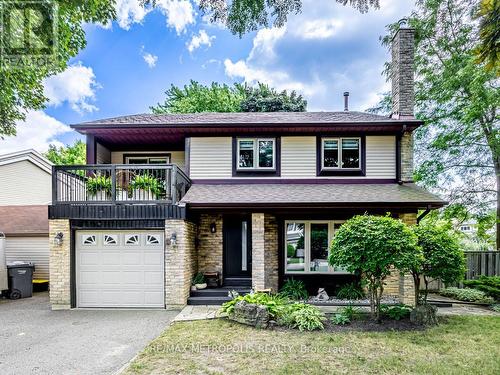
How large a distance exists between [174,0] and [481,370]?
21.3 feet

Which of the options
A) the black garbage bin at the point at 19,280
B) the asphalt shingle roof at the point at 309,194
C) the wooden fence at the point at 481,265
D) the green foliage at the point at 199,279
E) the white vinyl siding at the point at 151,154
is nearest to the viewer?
the asphalt shingle roof at the point at 309,194

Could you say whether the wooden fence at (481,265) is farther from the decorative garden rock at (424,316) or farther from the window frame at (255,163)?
the window frame at (255,163)

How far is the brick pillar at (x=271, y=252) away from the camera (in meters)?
9.59

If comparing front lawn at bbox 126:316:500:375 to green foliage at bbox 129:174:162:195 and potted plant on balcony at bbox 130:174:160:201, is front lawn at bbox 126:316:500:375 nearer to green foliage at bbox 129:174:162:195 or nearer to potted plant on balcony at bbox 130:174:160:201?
potted plant on balcony at bbox 130:174:160:201

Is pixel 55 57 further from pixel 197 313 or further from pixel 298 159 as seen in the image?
pixel 298 159

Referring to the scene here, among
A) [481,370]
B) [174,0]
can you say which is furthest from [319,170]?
[174,0]

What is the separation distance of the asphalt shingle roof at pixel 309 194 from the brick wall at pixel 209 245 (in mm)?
988

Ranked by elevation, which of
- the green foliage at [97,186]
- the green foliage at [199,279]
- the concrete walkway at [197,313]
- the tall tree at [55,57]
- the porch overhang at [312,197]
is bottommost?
the concrete walkway at [197,313]

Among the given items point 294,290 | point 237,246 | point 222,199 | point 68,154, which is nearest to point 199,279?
point 237,246

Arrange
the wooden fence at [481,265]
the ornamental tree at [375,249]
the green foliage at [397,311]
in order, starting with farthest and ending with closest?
1. the wooden fence at [481,265]
2. the green foliage at [397,311]
3. the ornamental tree at [375,249]

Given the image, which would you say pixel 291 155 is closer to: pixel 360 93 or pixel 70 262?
pixel 70 262

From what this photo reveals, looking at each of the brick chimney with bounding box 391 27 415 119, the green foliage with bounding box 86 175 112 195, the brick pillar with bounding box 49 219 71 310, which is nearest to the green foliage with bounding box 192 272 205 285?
the brick pillar with bounding box 49 219 71 310

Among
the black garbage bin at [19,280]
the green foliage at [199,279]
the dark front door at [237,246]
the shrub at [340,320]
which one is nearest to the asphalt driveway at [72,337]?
the black garbage bin at [19,280]

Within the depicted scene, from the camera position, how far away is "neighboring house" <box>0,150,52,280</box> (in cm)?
1186
